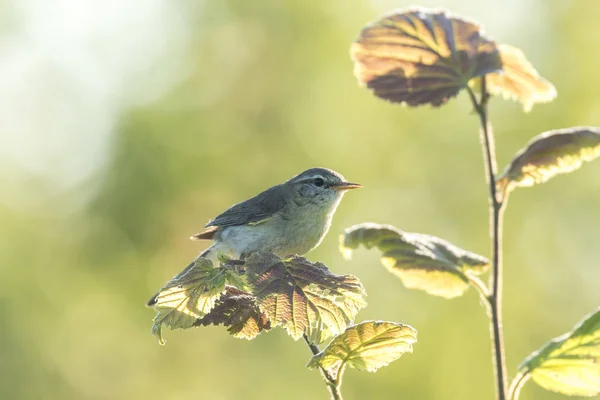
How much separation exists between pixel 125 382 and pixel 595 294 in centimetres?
833

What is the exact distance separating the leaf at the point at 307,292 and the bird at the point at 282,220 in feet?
5.83

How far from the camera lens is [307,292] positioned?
232 centimetres

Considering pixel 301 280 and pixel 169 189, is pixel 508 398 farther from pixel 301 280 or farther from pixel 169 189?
pixel 169 189

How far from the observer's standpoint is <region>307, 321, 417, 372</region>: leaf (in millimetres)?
2324

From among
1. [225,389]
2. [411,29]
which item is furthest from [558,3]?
[411,29]

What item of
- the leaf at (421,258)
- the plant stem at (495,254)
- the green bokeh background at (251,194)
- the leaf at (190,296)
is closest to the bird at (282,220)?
the leaf at (421,258)

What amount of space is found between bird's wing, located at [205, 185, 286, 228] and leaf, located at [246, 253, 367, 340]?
2.23 meters

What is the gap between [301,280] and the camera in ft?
7.68

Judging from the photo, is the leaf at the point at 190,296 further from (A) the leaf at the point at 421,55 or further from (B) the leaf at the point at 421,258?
(A) the leaf at the point at 421,55

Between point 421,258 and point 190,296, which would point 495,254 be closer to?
point 421,258

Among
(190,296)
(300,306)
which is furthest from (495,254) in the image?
(190,296)

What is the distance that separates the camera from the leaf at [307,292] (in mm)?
2264

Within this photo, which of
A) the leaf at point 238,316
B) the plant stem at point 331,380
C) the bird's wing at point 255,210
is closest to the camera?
the plant stem at point 331,380

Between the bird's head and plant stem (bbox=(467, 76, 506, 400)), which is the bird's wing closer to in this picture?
the bird's head
